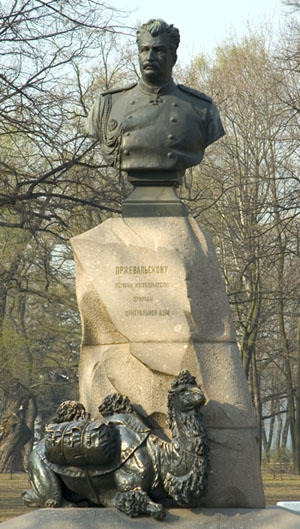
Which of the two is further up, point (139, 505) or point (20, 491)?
point (139, 505)

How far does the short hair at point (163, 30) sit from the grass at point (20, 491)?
8.45m

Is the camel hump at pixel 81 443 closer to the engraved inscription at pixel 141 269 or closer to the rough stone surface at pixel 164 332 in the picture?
the rough stone surface at pixel 164 332

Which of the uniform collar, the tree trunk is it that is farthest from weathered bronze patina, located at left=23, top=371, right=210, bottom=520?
the tree trunk

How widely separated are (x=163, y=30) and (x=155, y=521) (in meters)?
3.85

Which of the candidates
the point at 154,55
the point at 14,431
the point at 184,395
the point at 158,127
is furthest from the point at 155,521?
the point at 14,431

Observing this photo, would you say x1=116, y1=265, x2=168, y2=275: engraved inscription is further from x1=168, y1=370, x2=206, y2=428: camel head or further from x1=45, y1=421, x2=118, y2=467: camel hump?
x1=45, y1=421, x2=118, y2=467: camel hump

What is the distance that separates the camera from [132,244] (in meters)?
8.54

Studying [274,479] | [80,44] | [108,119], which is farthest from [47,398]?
[108,119]

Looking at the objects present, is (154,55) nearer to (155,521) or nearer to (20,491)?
(155,521)

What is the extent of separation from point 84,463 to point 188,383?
940mm

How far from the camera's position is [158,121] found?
887 cm

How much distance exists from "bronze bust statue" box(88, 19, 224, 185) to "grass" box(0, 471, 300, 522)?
306 inches

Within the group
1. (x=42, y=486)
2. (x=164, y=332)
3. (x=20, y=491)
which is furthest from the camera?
(x=20, y=491)

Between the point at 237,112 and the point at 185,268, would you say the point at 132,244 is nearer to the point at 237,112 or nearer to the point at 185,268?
the point at 185,268
